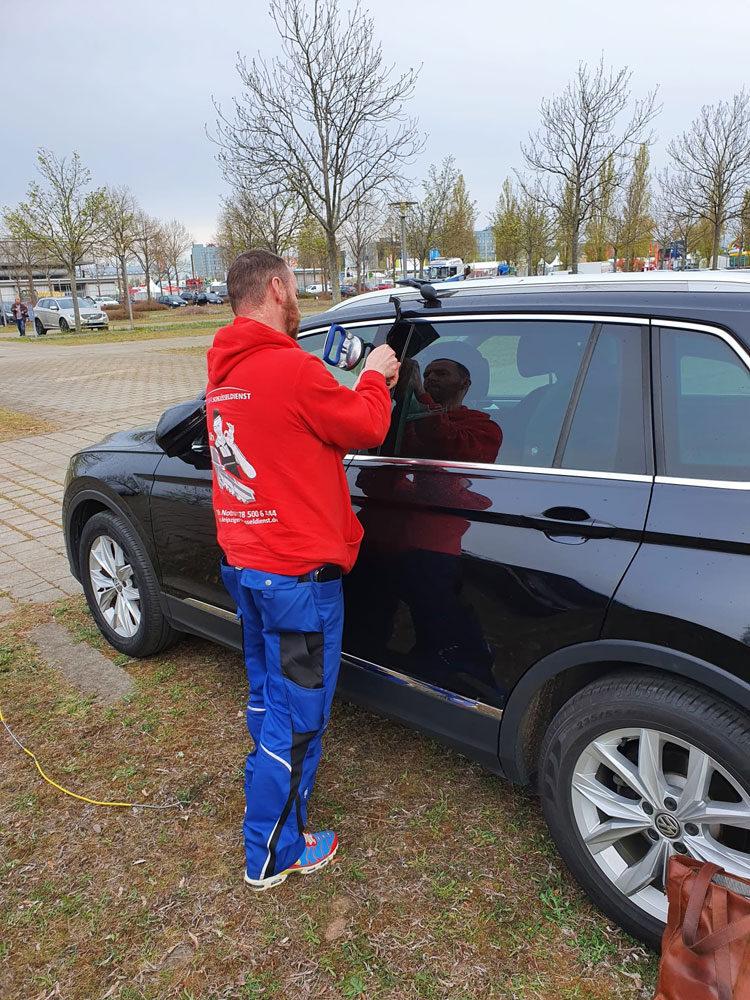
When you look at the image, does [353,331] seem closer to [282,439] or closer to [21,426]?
[282,439]

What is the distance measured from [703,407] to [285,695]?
140 cm

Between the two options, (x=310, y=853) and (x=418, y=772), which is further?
(x=418, y=772)

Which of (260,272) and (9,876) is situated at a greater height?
(260,272)

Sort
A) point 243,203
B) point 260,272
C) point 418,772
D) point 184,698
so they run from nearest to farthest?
point 260,272 < point 418,772 < point 184,698 < point 243,203

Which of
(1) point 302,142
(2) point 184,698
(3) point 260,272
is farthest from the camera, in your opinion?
(1) point 302,142

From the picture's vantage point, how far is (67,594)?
4.65 m

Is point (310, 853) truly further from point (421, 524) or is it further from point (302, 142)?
point (302, 142)

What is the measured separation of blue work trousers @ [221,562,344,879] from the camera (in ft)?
6.97

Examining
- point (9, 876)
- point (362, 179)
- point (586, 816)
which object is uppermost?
point (362, 179)

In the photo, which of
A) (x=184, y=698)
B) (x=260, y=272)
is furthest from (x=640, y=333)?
(x=184, y=698)

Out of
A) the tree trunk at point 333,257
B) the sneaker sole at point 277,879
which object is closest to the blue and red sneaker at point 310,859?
the sneaker sole at point 277,879

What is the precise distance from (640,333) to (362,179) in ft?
55.9

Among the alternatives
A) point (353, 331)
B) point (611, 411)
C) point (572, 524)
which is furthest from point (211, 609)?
point (611, 411)

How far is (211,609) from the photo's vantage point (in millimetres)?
3197
